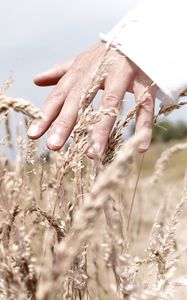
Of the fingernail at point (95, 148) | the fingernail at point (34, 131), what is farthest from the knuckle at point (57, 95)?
the fingernail at point (95, 148)

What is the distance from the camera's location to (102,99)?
1.64 metres

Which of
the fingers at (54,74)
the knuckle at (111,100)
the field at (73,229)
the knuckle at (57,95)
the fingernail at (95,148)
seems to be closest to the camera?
the field at (73,229)

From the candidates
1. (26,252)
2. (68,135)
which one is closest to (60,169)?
(68,135)

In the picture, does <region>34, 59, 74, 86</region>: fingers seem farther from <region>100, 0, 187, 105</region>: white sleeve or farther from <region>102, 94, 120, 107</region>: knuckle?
<region>102, 94, 120, 107</region>: knuckle

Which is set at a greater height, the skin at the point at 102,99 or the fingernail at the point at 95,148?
the skin at the point at 102,99

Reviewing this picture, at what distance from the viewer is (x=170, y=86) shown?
1.70m

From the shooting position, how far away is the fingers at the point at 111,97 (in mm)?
1556

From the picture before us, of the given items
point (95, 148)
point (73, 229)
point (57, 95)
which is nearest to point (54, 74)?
point (57, 95)

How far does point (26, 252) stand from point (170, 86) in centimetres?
77

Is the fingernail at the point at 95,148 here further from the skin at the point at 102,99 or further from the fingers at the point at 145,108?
the fingers at the point at 145,108

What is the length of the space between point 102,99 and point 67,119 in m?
0.11

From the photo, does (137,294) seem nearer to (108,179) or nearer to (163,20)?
(108,179)

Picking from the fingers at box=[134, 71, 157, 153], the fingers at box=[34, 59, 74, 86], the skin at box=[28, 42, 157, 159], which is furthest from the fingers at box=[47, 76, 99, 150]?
the fingers at box=[34, 59, 74, 86]

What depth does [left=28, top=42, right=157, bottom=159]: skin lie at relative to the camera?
1575 mm
